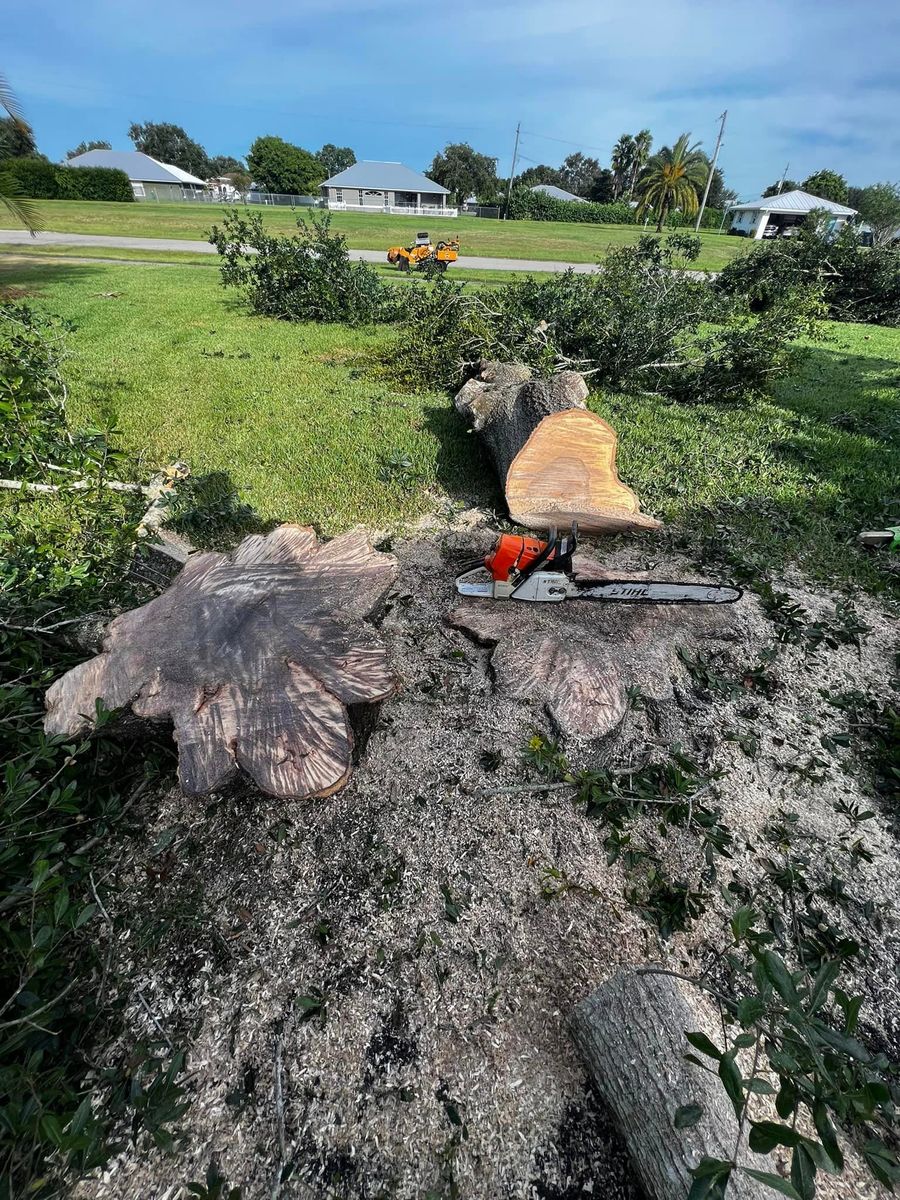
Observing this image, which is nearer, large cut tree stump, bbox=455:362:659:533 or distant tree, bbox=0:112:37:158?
large cut tree stump, bbox=455:362:659:533

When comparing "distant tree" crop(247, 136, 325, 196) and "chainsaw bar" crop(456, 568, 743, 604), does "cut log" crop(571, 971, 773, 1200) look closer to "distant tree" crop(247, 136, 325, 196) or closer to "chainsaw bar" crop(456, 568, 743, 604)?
"chainsaw bar" crop(456, 568, 743, 604)

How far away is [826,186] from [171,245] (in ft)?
195

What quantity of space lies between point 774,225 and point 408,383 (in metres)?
52.9

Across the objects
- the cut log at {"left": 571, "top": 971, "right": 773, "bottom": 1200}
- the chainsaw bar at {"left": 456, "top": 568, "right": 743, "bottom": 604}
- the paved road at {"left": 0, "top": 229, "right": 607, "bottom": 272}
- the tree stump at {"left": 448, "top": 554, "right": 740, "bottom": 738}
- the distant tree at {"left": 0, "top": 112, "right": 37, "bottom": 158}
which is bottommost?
the cut log at {"left": 571, "top": 971, "right": 773, "bottom": 1200}

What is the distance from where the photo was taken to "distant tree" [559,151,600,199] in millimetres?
82562

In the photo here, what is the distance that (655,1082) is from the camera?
1.43 metres

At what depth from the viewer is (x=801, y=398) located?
7129 millimetres

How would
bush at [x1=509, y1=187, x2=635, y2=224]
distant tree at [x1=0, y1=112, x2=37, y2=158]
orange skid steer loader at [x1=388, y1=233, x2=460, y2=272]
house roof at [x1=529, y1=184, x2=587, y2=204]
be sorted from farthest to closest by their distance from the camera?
house roof at [x1=529, y1=184, x2=587, y2=204], bush at [x1=509, y1=187, x2=635, y2=224], orange skid steer loader at [x1=388, y1=233, x2=460, y2=272], distant tree at [x1=0, y1=112, x2=37, y2=158]

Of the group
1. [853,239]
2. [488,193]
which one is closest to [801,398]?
[853,239]

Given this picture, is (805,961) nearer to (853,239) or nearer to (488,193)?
(853,239)

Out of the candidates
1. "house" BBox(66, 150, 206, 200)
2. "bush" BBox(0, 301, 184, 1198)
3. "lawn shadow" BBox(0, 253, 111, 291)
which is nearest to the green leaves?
"bush" BBox(0, 301, 184, 1198)

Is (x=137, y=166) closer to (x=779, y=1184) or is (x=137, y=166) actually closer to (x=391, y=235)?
(x=391, y=235)

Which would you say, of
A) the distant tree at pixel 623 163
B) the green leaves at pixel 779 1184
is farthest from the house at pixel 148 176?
the green leaves at pixel 779 1184

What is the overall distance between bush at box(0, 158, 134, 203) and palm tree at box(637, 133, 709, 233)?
3811 centimetres
